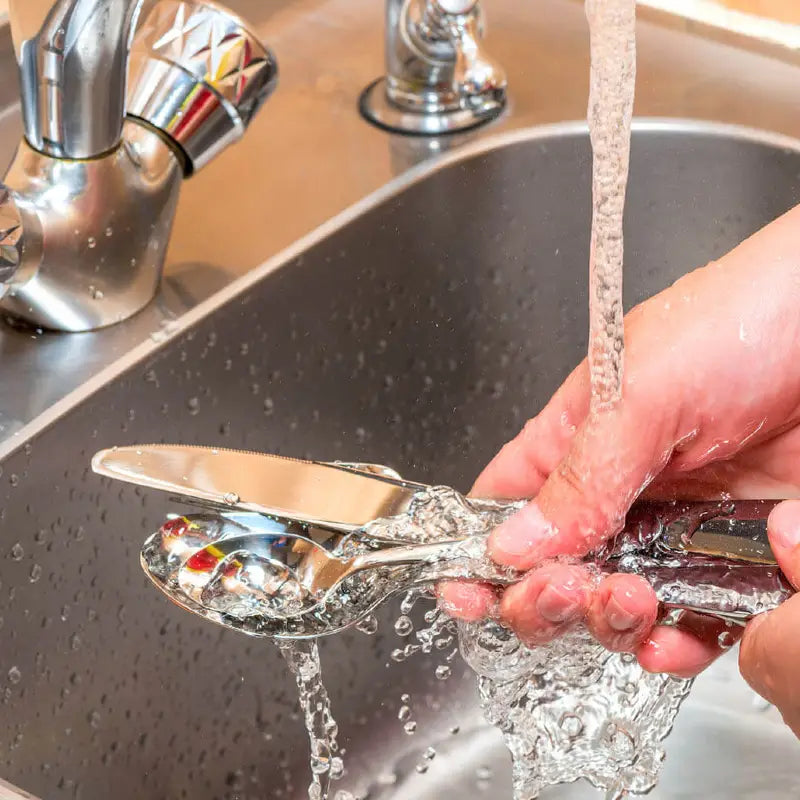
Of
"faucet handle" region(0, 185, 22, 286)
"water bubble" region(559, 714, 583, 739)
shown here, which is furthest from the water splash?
"faucet handle" region(0, 185, 22, 286)

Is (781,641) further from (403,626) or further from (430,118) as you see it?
(430,118)

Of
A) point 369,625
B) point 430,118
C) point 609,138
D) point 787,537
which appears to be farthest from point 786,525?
point 430,118

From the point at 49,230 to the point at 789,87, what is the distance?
48 cm

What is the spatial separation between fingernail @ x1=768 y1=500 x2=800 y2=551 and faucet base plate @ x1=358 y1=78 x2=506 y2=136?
0.36 meters

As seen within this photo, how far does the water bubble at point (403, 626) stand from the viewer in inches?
25.5

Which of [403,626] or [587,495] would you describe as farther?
[403,626]

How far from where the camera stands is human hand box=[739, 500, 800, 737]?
396 millimetres

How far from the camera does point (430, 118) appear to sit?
72 centimetres

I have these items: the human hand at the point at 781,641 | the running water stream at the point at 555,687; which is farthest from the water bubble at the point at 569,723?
the human hand at the point at 781,641

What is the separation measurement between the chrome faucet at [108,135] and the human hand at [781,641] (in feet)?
1.05

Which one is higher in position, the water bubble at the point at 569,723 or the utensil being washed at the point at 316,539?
the utensil being washed at the point at 316,539

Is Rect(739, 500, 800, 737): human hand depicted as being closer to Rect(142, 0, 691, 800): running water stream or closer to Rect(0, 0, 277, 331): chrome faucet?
Rect(142, 0, 691, 800): running water stream

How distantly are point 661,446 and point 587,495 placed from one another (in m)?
0.05

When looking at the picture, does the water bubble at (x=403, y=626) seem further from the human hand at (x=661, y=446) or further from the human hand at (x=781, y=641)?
the human hand at (x=781, y=641)
